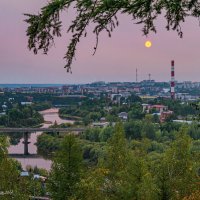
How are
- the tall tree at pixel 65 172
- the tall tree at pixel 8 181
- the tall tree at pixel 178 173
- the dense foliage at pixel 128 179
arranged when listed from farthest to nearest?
the tall tree at pixel 65 172 < the tall tree at pixel 178 173 < the dense foliage at pixel 128 179 < the tall tree at pixel 8 181

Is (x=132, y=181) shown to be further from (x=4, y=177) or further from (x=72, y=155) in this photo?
(x=4, y=177)

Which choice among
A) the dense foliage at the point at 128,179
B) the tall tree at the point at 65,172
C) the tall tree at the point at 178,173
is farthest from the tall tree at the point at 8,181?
the tall tree at the point at 178,173

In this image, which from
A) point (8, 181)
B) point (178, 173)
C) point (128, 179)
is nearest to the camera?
point (8, 181)

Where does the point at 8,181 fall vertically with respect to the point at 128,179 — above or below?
above

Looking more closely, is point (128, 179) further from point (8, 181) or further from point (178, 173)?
point (8, 181)

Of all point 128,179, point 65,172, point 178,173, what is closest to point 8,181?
point 65,172

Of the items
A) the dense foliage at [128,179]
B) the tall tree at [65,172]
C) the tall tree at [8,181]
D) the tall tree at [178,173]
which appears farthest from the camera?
the tall tree at [65,172]

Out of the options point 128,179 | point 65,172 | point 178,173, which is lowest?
point 128,179

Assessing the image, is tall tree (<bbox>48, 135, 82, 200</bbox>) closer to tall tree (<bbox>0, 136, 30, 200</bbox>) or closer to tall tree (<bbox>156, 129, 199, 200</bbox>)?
tall tree (<bbox>0, 136, 30, 200</bbox>)

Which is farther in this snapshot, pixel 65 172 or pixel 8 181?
pixel 65 172

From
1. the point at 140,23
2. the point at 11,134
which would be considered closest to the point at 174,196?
the point at 140,23

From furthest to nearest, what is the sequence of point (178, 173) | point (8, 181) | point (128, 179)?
point (178, 173)
point (128, 179)
point (8, 181)

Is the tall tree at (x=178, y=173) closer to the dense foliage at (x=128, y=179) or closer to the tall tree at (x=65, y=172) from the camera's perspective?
the dense foliage at (x=128, y=179)

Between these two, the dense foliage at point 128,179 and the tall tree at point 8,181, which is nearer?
the tall tree at point 8,181
